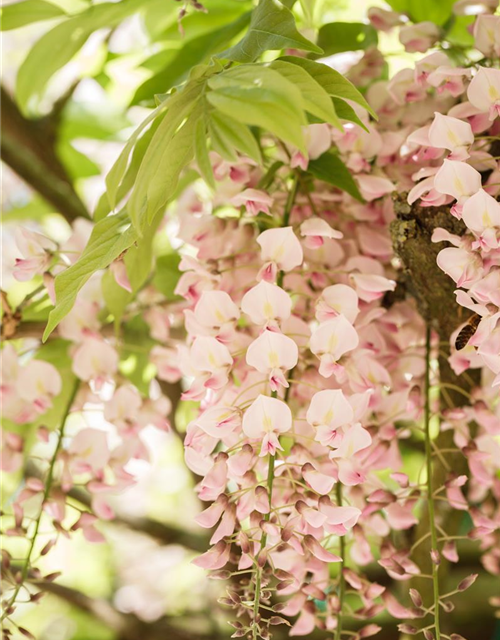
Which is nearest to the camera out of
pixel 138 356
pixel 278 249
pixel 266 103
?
pixel 266 103

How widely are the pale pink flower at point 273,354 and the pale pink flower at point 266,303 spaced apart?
0.02 meters

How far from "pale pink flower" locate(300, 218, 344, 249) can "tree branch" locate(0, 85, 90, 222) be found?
1.61 ft

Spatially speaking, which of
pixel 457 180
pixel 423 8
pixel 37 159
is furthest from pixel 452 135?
pixel 37 159

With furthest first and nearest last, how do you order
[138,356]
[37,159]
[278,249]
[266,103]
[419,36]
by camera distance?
[37,159] < [138,356] < [419,36] < [278,249] < [266,103]

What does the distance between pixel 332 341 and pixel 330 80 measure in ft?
0.49

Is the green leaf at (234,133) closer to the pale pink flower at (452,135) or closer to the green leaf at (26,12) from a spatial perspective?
the pale pink flower at (452,135)

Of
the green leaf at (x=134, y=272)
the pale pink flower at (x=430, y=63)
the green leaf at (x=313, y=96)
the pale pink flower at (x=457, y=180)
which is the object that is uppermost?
the green leaf at (x=313, y=96)

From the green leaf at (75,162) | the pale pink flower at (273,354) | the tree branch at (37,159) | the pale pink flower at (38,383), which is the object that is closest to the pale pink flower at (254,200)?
the pale pink flower at (273,354)

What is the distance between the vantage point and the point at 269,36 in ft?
1.53

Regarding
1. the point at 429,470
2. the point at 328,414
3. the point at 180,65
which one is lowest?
the point at 429,470

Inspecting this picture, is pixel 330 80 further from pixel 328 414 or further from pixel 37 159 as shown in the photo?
pixel 37 159

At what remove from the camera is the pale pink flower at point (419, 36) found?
0.61 meters

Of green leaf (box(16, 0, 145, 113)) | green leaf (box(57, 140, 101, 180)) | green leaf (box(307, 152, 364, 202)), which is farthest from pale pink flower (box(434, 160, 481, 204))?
green leaf (box(57, 140, 101, 180))

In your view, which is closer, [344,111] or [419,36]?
[344,111]
